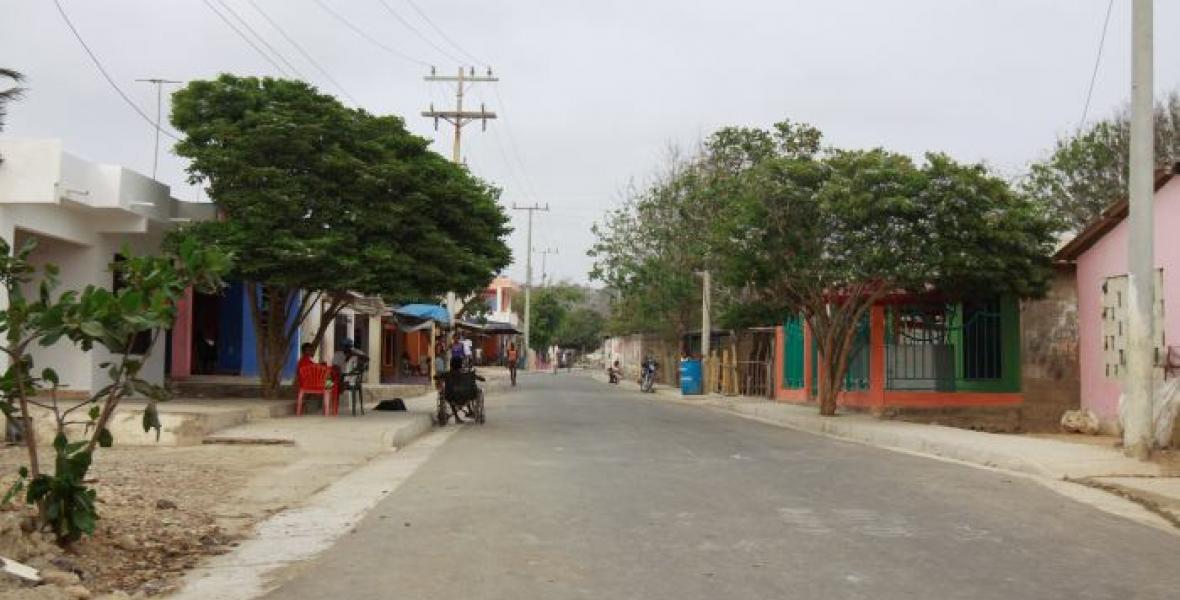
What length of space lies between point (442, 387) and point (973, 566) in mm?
14114

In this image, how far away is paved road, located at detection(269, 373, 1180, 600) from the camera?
20.5 feet

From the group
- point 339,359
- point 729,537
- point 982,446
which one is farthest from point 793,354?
point 729,537

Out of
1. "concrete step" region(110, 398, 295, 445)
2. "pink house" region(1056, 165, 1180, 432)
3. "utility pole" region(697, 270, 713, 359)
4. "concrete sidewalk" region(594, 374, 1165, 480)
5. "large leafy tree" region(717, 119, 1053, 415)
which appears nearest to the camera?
"concrete sidewalk" region(594, 374, 1165, 480)

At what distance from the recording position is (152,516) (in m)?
8.52

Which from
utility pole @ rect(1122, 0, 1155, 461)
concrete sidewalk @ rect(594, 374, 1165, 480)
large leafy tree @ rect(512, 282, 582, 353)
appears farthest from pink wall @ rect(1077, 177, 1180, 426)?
large leafy tree @ rect(512, 282, 582, 353)

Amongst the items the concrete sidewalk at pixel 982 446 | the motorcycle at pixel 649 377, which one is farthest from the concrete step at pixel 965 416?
the motorcycle at pixel 649 377

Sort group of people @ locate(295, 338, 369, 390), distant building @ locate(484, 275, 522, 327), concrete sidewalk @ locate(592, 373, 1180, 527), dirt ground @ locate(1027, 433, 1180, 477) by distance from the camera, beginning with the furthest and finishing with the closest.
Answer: distant building @ locate(484, 275, 522, 327)
group of people @ locate(295, 338, 369, 390)
dirt ground @ locate(1027, 433, 1180, 477)
concrete sidewalk @ locate(592, 373, 1180, 527)

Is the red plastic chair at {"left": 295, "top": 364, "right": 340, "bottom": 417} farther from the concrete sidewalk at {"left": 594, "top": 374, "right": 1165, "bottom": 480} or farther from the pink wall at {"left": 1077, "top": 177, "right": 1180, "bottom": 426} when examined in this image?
the pink wall at {"left": 1077, "top": 177, "right": 1180, "bottom": 426}

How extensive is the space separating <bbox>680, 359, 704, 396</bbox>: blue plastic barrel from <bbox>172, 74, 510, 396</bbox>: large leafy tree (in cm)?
1771

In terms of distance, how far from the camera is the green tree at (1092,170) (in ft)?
111

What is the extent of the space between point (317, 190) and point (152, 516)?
10.6 m

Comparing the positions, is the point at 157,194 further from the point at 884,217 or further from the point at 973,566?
the point at 973,566

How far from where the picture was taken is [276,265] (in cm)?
1748

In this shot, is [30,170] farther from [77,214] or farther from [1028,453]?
[1028,453]
